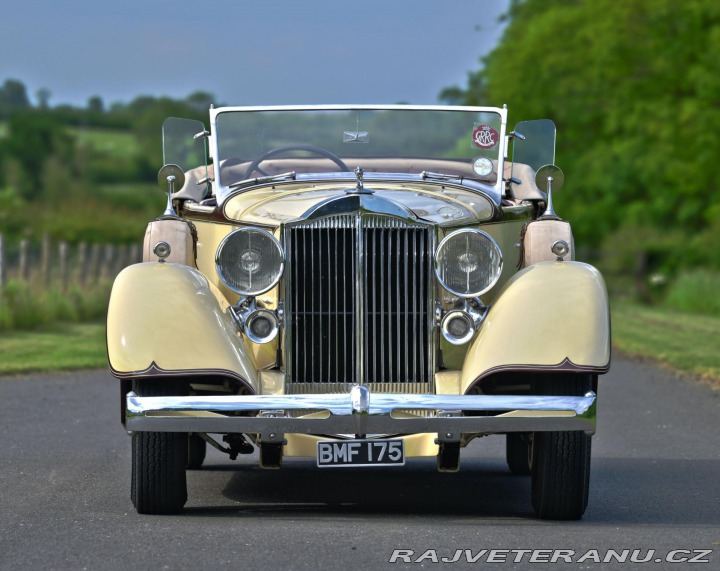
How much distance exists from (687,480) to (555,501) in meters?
1.82

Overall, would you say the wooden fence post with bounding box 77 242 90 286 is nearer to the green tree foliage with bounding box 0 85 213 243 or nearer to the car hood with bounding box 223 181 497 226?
the car hood with bounding box 223 181 497 226

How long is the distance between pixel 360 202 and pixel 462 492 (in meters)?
2.00

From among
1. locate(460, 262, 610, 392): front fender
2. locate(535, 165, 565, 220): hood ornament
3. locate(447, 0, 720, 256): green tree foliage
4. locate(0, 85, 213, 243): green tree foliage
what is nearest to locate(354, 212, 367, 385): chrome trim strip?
locate(460, 262, 610, 392): front fender

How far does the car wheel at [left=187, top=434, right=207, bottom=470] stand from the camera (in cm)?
883

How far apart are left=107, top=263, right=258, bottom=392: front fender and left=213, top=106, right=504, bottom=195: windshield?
1.74 meters

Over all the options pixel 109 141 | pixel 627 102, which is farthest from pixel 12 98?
pixel 627 102

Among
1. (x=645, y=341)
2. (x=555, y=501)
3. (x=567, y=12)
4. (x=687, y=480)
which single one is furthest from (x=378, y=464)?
(x=567, y=12)

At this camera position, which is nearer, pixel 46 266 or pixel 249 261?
pixel 249 261

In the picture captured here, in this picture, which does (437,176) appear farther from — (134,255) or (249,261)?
(134,255)

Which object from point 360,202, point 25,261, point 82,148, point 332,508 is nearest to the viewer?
point 360,202

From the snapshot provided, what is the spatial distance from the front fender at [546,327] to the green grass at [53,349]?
9748mm

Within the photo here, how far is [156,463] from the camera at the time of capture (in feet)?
22.3

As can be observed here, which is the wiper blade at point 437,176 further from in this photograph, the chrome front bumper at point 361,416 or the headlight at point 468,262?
the chrome front bumper at point 361,416

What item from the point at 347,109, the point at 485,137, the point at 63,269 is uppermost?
the point at 347,109
